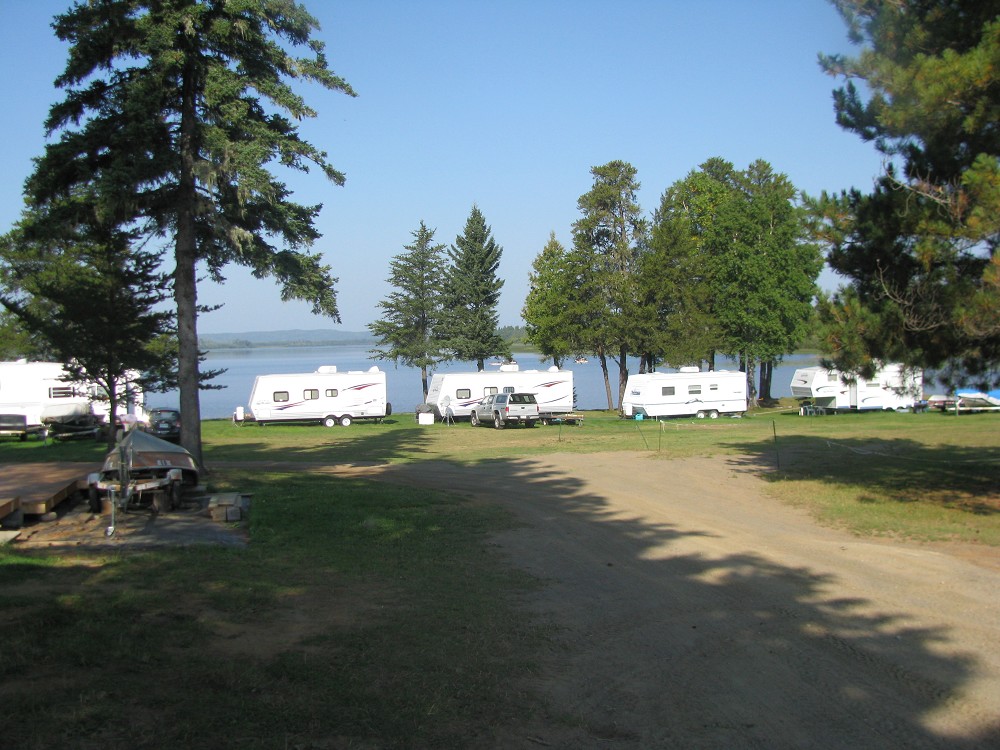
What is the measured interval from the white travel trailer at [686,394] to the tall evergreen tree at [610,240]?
547 centimetres

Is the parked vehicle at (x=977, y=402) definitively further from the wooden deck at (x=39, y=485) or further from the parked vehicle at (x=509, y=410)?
the wooden deck at (x=39, y=485)

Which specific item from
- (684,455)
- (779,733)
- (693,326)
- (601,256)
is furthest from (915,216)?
(601,256)

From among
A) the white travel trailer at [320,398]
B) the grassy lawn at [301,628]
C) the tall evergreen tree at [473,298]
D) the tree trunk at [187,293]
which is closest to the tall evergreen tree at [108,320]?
the tree trunk at [187,293]

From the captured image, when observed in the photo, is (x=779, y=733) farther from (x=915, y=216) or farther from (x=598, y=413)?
(x=598, y=413)

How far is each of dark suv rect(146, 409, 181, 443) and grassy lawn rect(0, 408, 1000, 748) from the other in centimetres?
1870

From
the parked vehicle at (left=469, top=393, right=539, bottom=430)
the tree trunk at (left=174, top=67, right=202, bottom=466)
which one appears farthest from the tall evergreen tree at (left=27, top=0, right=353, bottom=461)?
the parked vehicle at (left=469, top=393, right=539, bottom=430)

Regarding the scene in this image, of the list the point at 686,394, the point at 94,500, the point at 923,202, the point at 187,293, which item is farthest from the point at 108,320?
the point at 686,394

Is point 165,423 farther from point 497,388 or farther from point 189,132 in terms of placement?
point 189,132

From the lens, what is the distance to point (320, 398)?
39250mm

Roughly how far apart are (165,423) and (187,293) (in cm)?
1833

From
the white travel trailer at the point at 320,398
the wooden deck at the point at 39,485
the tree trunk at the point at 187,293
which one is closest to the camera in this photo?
the wooden deck at the point at 39,485

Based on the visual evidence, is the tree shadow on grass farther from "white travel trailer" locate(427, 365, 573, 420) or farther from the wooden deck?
"white travel trailer" locate(427, 365, 573, 420)

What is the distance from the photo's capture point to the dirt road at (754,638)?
448 centimetres

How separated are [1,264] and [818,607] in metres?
41.3
